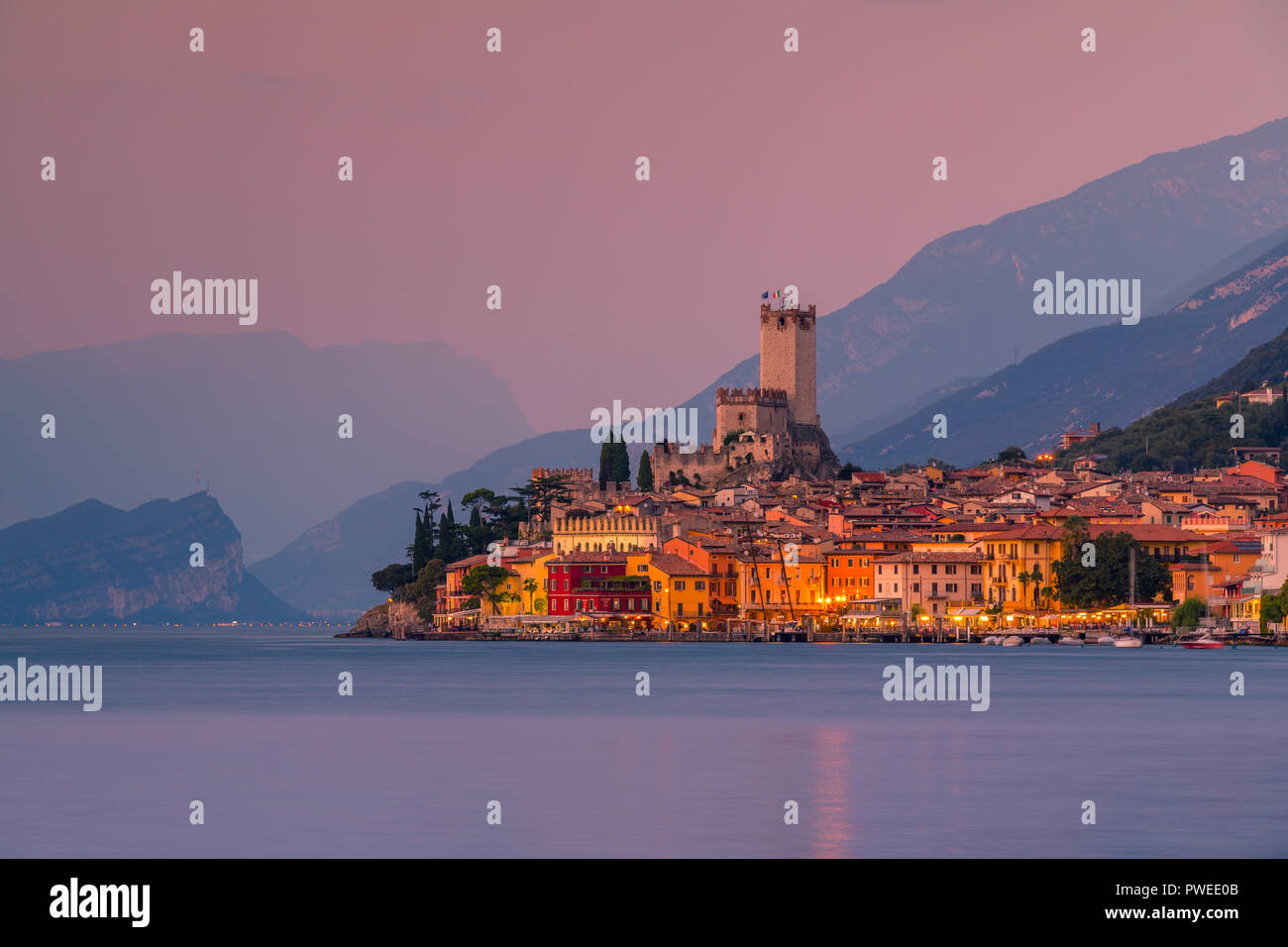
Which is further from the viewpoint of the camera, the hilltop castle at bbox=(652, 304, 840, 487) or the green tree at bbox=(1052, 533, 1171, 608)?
the hilltop castle at bbox=(652, 304, 840, 487)

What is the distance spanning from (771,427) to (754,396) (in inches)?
111

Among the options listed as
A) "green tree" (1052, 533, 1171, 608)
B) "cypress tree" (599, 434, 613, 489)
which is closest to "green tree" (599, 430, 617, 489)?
"cypress tree" (599, 434, 613, 489)

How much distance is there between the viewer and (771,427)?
14975 centimetres

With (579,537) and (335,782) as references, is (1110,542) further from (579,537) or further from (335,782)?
(335,782)

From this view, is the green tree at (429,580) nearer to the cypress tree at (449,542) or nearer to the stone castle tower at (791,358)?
the cypress tree at (449,542)

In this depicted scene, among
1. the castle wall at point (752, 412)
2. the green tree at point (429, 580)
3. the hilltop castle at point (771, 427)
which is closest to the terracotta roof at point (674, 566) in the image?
the green tree at point (429, 580)

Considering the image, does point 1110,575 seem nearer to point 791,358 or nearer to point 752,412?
point 752,412

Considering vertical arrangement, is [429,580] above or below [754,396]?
below

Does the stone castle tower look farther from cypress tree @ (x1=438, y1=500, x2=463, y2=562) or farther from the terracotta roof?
the terracotta roof

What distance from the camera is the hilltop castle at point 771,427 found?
147m

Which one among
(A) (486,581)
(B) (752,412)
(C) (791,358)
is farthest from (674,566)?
(C) (791,358)

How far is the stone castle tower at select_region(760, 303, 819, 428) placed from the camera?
15262cm
